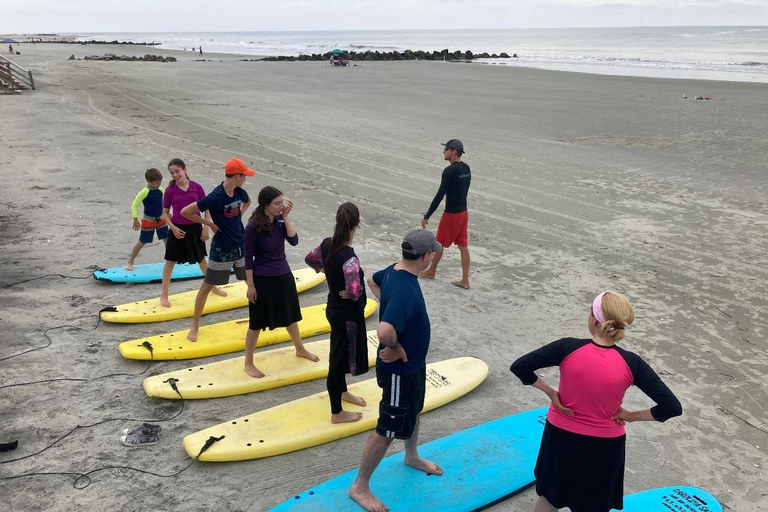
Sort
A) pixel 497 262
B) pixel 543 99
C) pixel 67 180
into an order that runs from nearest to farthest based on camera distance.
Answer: pixel 497 262
pixel 67 180
pixel 543 99

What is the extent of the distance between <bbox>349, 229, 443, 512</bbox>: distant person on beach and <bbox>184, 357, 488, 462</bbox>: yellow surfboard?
0.82 meters

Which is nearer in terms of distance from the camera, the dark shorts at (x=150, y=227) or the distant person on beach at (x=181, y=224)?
the distant person on beach at (x=181, y=224)

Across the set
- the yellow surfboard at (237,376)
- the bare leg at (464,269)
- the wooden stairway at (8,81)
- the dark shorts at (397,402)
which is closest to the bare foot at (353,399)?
the yellow surfboard at (237,376)

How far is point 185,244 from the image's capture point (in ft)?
21.6

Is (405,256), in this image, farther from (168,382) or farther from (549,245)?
(549,245)

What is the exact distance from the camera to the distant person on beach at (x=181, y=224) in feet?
20.7

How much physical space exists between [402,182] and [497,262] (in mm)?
4513

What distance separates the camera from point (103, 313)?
6.60 m

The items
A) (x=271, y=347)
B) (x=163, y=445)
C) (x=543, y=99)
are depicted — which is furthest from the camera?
(x=543, y=99)

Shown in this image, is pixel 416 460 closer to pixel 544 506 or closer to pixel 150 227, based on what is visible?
pixel 544 506

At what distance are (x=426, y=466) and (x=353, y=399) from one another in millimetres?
1074

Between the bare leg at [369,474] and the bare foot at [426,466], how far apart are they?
469 mm

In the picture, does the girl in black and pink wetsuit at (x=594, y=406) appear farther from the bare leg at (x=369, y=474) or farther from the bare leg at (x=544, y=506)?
the bare leg at (x=369, y=474)

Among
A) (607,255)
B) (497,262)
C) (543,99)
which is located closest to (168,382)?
(497,262)
